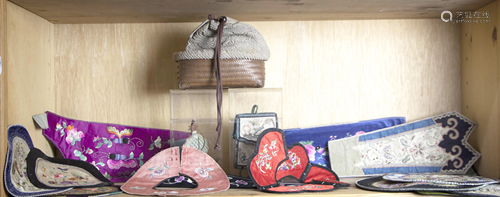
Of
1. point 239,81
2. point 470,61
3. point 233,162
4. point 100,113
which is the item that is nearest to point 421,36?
point 470,61

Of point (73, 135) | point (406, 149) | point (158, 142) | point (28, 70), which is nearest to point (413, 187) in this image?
point (406, 149)

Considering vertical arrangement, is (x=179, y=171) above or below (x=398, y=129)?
below

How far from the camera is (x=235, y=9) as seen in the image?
1.33 m

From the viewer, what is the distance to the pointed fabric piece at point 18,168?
111 centimetres

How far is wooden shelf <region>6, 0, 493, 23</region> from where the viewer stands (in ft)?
4.09

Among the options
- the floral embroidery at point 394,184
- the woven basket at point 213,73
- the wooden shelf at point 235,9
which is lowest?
the floral embroidery at point 394,184

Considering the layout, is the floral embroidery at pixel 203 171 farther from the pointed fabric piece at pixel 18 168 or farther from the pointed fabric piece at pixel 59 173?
the pointed fabric piece at pixel 18 168

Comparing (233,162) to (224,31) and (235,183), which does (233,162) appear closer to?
(235,183)

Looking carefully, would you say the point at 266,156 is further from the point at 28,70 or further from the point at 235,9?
the point at 28,70

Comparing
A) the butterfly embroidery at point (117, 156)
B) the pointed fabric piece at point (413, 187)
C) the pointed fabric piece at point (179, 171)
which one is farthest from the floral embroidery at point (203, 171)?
the pointed fabric piece at point (413, 187)

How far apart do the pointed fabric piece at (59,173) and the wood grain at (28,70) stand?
0.51 ft

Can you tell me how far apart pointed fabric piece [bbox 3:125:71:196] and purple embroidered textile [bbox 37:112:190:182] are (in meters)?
0.17

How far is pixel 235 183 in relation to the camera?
124 cm

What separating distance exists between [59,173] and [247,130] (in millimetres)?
706
